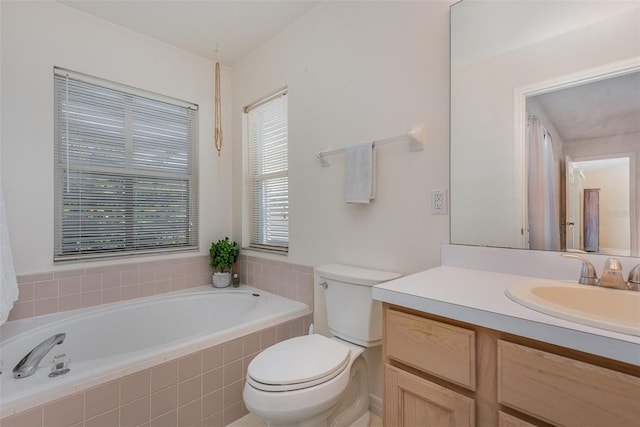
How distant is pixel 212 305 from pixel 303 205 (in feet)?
3.68

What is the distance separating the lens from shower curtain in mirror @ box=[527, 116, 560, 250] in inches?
43.5

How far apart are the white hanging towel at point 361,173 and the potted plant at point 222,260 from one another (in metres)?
1.37

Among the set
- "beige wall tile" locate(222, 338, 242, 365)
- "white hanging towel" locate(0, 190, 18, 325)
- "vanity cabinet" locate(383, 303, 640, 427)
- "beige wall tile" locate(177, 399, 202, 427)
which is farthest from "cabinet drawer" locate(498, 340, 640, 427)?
"white hanging towel" locate(0, 190, 18, 325)

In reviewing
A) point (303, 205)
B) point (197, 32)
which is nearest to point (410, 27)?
point (303, 205)

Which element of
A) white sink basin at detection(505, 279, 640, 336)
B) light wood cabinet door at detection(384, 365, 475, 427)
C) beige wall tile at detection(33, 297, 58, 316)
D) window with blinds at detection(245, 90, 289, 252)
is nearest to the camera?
white sink basin at detection(505, 279, 640, 336)

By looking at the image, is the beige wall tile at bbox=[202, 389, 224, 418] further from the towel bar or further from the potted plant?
the towel bar

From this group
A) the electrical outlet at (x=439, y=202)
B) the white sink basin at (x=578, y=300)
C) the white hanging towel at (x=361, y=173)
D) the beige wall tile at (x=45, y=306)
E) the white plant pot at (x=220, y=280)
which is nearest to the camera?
the white sink basin at (x=578, y=300)

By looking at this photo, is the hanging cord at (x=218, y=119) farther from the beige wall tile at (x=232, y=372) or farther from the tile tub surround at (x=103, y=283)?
the beige wall tile at (x=232, y=372)

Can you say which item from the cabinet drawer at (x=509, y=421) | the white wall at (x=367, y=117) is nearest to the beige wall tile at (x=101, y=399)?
the white wall at (x=367, y=117)

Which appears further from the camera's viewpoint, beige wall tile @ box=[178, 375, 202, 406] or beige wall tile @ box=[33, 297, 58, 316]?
beige wall tile @ box=[33, 297, 58, 316]

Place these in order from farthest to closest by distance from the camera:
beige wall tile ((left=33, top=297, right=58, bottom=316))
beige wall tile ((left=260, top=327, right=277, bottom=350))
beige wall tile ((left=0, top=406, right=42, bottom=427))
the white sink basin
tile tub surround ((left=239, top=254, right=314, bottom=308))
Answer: tile tub surround ((left=239, top=254, right=314, bottom=308)), beige wall tile ((left=33, top=297, right=58, bottom=316)), beige wall tile ((left=260, top=327, right=277, bottom=350)), beige wall tile ((left=0, top=406, right=42, bottom=427)), the white sink basin

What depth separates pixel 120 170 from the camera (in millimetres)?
2252

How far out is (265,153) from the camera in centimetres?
258

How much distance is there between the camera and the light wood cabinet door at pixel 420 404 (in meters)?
0.81
